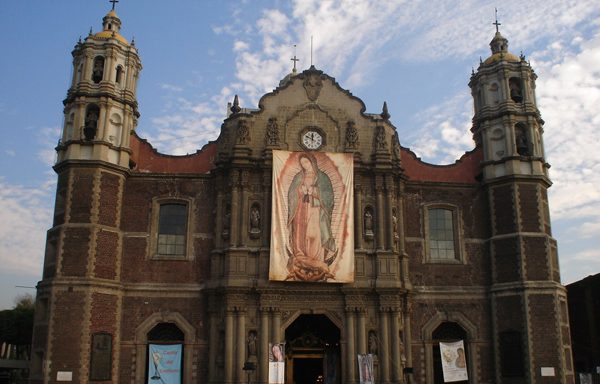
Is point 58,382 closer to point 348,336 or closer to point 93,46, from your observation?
point 348,336

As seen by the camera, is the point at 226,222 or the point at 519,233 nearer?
the point at 226,222

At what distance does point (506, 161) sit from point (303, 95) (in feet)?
33.4

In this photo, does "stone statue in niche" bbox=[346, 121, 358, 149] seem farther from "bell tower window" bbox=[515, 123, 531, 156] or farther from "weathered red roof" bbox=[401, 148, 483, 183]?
"bell tower window" bbox=[515, 123, 531, 156]

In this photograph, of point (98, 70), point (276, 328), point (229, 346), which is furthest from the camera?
point (98, 70)

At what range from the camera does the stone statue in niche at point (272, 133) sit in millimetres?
29000

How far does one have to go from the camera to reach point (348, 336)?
26.8 metres

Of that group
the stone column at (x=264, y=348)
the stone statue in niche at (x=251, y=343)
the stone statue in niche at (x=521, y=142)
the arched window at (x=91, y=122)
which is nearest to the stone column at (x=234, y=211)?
the stone column at (x=264, y=348)

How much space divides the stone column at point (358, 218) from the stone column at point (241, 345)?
5.95m

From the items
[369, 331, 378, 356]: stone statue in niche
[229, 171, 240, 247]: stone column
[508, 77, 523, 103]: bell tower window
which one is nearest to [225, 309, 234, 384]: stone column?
[229, 171, 240, 247]: stone column

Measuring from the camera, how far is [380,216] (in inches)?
1123

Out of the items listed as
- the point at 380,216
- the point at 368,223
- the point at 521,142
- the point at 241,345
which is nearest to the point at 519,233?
the point at 521,142

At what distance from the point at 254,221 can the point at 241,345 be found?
5.36m

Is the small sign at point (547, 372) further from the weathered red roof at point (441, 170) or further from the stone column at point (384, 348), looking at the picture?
the weathered red roof at point (441, 170)

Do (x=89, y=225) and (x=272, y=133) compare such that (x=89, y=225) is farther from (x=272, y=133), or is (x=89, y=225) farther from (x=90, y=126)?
(x=272, y=133)
